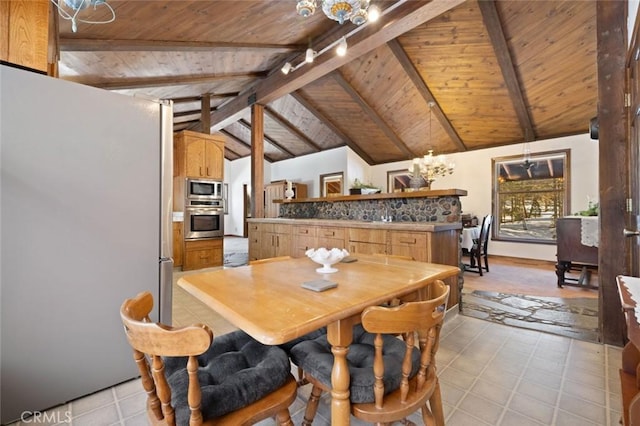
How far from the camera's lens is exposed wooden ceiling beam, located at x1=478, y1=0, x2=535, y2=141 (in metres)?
3.62

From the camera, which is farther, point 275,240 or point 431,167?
point 431,167

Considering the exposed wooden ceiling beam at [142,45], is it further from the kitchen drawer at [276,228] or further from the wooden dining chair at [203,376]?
the wooden dining chair at [203,376]

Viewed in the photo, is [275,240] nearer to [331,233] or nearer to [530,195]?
[331,233]

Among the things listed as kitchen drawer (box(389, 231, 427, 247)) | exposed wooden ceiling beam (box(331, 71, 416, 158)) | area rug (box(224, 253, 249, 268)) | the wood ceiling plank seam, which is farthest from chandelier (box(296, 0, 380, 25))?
the wood ceiling plank seam

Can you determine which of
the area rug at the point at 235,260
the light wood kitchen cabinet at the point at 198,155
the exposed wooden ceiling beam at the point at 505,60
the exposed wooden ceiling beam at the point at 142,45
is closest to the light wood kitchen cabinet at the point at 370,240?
the area rug at the point at 235,260

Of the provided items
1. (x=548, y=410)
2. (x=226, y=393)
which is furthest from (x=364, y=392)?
(x=548, y=410)

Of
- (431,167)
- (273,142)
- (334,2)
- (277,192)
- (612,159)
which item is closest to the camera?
(334,2)

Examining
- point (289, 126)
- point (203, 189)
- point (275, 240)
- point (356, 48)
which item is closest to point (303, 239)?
point (275, 240)

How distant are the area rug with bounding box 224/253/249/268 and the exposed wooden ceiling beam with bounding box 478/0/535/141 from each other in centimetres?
535

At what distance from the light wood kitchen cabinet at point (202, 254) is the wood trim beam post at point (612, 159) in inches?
207

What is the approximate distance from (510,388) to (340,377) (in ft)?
4.81

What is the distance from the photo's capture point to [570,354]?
218 cm

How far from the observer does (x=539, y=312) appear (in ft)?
9.96

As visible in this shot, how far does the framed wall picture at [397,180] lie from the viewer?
7.86 m
